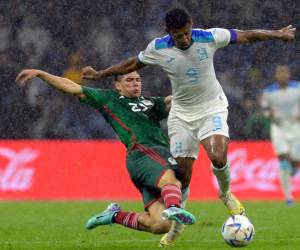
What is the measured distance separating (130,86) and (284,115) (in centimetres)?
847

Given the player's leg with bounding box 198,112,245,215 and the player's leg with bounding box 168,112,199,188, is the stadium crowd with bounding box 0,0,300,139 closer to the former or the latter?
the player's leg with bounding box 168,112,199,188

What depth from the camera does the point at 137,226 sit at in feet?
29.6

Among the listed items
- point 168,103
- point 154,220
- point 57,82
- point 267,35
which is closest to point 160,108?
point 168,103

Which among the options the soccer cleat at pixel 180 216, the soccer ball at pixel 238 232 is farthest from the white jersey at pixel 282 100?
the soccer cleat at pixel 180 216

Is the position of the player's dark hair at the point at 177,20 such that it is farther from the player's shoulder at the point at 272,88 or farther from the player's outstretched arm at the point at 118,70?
the player's shoulder at the point at 272,88

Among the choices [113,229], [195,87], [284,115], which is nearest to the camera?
[195,87]

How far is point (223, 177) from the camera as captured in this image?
915 cm

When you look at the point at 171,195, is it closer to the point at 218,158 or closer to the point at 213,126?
the point at 218,158

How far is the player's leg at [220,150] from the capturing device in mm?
8984

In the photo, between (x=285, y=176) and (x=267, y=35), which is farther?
(x=285, y=176)

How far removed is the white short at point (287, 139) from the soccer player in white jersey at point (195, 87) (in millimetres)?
7296

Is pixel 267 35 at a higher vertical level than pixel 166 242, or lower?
higher

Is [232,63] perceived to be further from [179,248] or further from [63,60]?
[179,248]

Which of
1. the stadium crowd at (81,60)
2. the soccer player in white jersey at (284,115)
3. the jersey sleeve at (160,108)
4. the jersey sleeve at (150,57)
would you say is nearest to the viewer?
the jersey sleeve at (150,57)
